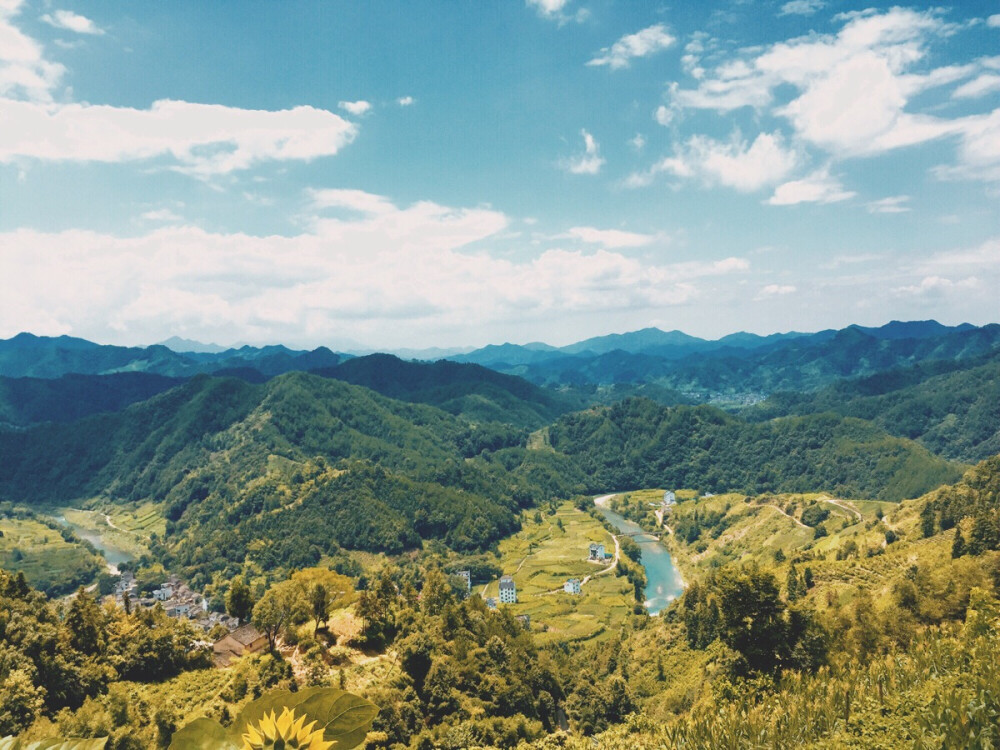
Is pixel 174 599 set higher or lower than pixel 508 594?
lower

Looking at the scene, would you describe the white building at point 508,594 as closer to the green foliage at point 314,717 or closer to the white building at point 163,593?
the white building at point 163,593

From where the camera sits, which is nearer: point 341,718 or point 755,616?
point 341,718

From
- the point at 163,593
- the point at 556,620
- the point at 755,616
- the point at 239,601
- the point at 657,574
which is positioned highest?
the point at 239,601

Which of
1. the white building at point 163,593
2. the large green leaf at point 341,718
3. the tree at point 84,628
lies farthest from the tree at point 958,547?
the white building at point 163,593

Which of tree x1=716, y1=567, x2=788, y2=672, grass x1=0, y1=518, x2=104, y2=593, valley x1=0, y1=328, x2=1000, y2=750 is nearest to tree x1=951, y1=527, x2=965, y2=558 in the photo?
valley x1=0, y1=328, x2=1000, y2=750

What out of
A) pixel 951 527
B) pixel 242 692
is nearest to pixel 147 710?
pixel 242 692

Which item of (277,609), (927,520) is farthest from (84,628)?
(927,520)

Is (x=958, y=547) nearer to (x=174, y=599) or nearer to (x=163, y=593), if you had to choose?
(x=174, y=599)
